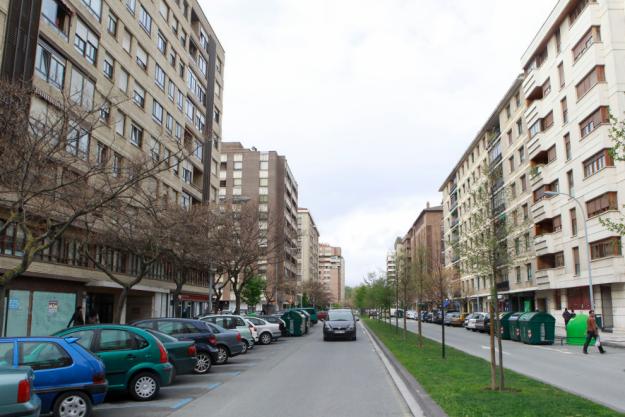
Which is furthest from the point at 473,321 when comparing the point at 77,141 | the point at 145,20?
the point at 77,141

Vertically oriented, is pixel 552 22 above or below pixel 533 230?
above

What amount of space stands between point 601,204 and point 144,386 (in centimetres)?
3308

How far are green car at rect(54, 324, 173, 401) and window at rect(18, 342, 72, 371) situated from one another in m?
2.25

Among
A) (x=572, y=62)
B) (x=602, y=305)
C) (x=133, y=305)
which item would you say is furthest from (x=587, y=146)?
(x=133, y=305)

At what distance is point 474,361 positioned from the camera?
16.5 m

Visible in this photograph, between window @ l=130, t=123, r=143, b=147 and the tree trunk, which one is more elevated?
window @ l=130, t=123, r=143, b=147

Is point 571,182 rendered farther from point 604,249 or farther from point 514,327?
point 514,327

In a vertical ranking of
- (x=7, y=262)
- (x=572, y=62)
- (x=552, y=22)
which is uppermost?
(x=552, y=22)

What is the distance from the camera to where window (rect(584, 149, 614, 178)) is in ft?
114

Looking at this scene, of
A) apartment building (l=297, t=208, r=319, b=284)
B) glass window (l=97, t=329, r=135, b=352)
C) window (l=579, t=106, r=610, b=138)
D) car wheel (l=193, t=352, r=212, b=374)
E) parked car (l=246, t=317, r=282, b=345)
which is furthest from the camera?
apartment building (l=297, t=208, r=319, b=284)

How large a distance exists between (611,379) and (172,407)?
34.4 feet

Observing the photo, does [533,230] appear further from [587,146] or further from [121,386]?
[121,386]

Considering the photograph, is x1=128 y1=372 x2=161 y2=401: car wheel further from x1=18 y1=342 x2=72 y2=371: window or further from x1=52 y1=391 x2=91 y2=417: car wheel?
x1=18 y1=342 x2=72 y2=371: window

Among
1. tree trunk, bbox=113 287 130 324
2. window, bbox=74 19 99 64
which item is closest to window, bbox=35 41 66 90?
A: window, bbox=74 19 99 64
